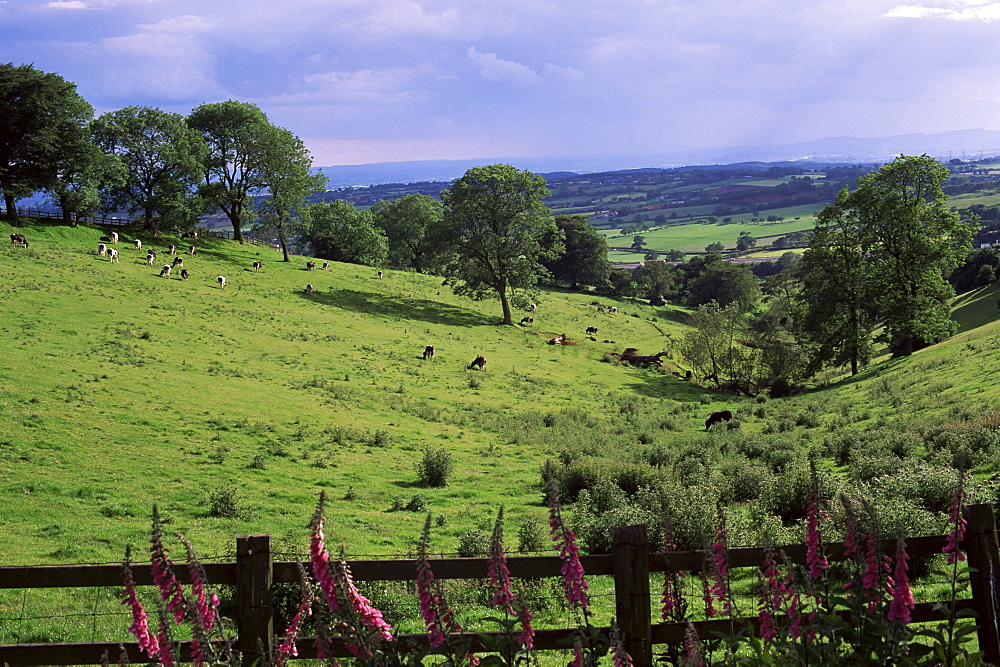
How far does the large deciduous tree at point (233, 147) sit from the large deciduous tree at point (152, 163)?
432cm

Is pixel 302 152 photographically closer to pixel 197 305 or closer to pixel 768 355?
pixel 197 305

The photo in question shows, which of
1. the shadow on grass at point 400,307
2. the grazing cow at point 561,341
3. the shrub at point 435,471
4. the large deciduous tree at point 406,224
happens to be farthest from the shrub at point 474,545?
the large deciduous tree at point 406,224

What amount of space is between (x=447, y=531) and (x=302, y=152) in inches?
2329

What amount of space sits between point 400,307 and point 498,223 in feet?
36.5

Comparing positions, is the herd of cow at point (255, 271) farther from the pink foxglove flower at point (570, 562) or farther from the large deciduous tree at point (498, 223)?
the pink foxglove flower at point (570, 562)

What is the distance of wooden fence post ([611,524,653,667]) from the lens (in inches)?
240

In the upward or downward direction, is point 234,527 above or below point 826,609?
below

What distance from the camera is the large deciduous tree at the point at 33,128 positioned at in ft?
176

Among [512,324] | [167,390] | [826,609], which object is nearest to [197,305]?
[167,390]

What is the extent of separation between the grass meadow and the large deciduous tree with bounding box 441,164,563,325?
8.58m

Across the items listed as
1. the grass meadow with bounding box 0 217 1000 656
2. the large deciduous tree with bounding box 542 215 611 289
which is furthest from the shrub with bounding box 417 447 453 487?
the large deciduous tree with bounding box 542 215 611 289

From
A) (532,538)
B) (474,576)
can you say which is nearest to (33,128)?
(532,538)

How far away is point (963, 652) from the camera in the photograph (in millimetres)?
6492

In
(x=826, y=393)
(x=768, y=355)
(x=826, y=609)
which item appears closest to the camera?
(x=826, y=609)
